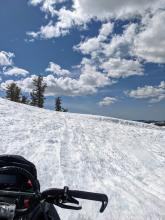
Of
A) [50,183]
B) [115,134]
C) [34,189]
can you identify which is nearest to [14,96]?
[115,134]

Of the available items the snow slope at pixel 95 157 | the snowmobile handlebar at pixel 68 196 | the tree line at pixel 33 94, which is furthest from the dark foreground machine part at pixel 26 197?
the tree line at pixel 33 94

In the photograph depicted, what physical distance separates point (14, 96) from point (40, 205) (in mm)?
70279

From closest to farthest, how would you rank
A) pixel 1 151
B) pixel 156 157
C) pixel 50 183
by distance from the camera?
pixel 50 183 → pixel 1 151 → pixel 156 157

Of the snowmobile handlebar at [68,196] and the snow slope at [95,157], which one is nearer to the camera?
the snowmobile handlebar at [68,196]

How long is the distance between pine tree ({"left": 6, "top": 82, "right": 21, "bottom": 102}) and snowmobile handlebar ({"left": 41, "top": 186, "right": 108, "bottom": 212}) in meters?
70.2

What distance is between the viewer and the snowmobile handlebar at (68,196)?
222 cm

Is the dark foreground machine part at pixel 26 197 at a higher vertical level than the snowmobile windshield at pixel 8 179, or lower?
lower

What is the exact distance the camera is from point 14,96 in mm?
71250

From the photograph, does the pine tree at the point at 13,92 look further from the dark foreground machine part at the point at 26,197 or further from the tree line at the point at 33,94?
the dark foreground machine part at the point at 26,197

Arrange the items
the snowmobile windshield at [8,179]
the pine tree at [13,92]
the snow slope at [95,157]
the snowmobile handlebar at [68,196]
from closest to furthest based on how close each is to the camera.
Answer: the snowmobile handlebar at [68,196] < the snowmobile windshield at [8,179] < the snow slope at [95,157] < the pine tree at [13,92]

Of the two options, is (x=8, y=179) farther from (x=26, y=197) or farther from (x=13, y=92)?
(x=13, y=92)

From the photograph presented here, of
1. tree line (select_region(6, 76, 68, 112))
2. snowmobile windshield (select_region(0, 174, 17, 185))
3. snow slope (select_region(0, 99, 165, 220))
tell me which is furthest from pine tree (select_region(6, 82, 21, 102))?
snowmobile windshield (select_region(0, 174, 17, 185))

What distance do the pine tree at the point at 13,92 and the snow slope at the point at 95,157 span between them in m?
56.6

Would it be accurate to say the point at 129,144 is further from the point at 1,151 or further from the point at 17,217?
the point at 17,217
